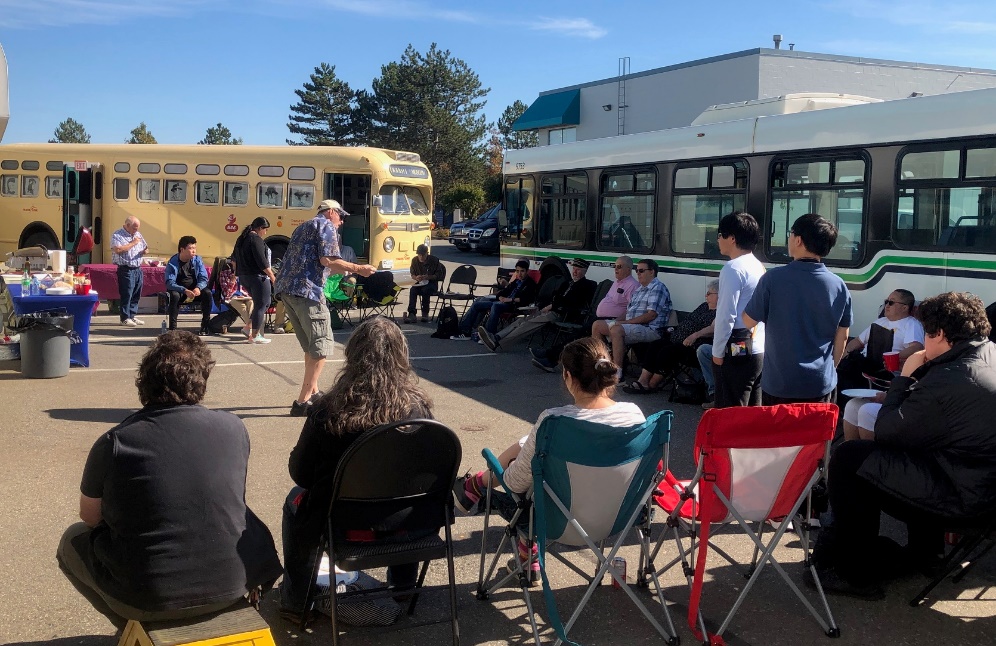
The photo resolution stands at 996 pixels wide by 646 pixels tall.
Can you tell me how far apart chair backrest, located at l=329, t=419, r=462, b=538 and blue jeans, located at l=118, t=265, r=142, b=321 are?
449 inches

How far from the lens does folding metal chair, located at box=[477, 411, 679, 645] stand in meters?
3.83

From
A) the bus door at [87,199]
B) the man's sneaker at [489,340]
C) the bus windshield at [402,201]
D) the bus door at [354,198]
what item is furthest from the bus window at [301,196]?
the man's sneaker at [489,340]

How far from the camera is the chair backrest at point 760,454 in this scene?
156 inches

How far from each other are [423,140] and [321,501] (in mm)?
59514

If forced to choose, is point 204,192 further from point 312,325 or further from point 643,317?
point 312,325

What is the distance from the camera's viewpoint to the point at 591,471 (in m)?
3.88

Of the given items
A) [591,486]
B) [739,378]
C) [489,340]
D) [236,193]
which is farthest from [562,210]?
[591,486]

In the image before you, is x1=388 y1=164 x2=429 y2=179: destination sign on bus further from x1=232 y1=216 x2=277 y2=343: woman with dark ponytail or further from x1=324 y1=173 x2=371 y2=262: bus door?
x1=232 y1=216 x2=277 y2=343: woman with dark ponytail

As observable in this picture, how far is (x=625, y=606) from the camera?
14.2 ft

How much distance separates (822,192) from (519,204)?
6419mm

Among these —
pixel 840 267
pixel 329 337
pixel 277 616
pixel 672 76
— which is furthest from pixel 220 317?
pixel 672 76

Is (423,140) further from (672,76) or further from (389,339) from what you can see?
(389,339)

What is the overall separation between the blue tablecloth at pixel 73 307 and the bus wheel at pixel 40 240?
11011 mm

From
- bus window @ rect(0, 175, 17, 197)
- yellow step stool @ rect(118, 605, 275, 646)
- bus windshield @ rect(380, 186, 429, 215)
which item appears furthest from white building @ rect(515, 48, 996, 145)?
yellow step stool @ rect(118, 605, 275, 646)
